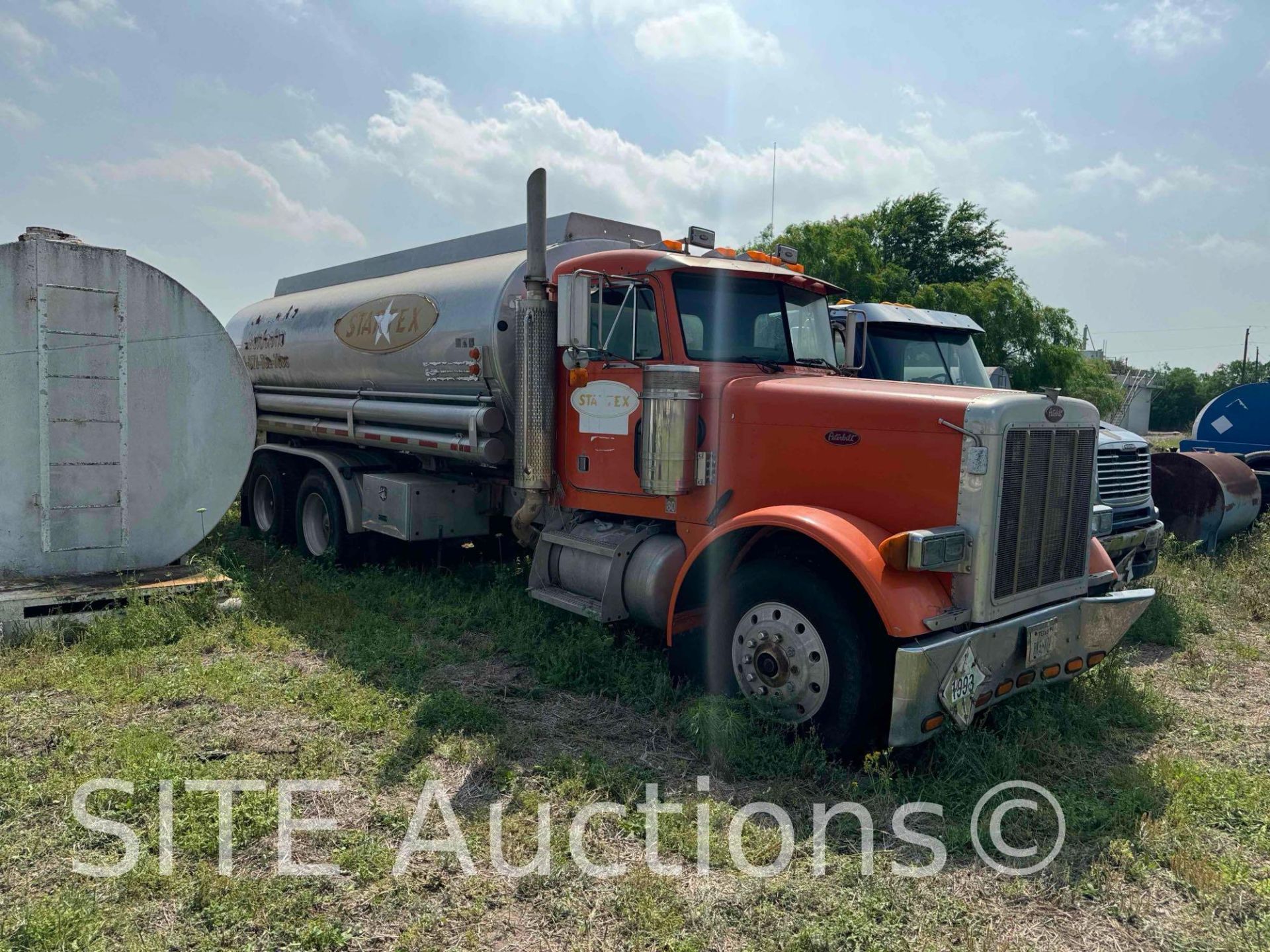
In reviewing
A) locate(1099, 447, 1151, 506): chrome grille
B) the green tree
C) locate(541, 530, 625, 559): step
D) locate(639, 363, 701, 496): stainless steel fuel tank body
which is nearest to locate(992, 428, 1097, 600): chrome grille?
locate(639, 363, 701, 496): stainless steel fuel tank body

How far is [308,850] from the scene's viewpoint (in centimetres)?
360

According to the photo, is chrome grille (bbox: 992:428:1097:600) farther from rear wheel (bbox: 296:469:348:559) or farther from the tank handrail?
rear wheel (bbox: 296:469:348:559)

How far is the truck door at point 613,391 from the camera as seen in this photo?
568 centimetres

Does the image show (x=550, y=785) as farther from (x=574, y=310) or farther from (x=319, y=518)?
(x=319, y=518)

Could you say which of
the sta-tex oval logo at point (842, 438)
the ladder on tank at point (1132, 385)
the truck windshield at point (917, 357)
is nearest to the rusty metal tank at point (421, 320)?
the truck windshield at point (917, 357)

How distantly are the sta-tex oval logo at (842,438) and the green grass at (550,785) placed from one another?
5.18ft

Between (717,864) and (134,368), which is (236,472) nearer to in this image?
(134,368)

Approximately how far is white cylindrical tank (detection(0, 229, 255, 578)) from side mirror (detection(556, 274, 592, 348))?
11.6 ft

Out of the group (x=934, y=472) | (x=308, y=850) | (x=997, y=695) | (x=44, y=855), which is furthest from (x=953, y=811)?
(x=44, y=855)

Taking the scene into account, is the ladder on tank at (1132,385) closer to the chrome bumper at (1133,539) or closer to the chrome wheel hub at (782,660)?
the chrome bumper at (1133,539)

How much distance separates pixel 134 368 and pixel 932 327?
7453 millimetres

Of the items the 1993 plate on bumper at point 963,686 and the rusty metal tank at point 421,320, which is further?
the rusty metal tank at point 421,320

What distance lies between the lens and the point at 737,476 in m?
5.34

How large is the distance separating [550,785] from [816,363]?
10.7 ft
